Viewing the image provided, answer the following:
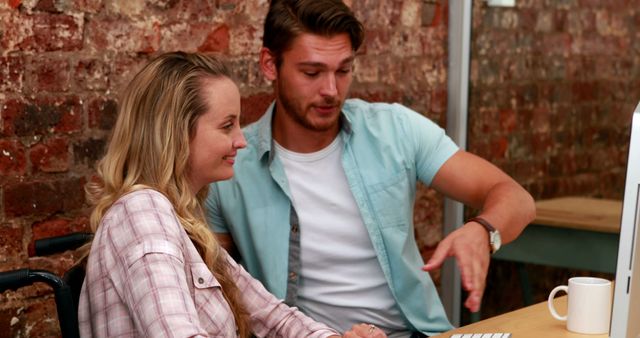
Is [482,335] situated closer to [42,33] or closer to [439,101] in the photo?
[42,33]

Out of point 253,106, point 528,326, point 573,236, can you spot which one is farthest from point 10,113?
point 573,236

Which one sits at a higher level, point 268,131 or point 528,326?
point 268,131

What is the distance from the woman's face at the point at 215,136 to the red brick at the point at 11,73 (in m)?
0.53

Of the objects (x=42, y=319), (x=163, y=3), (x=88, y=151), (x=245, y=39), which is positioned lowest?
(x=42, y=319)

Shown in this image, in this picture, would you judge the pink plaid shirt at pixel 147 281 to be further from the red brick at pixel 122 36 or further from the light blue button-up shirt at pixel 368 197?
the red brick at pixel 122 36

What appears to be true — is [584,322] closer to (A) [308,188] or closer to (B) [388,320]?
(B) [388,320]

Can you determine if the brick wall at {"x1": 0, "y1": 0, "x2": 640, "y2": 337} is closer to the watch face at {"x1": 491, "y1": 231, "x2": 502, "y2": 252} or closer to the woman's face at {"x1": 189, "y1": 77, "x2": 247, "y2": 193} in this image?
the woman's face at {"x1": 189, "y1": 77, "x2": 247, "y2": 193}

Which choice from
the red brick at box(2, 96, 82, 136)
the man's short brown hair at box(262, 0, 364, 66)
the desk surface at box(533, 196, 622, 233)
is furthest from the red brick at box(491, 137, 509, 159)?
the red brick at box(2, 96, 82, 136)

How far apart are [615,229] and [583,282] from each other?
149 cm

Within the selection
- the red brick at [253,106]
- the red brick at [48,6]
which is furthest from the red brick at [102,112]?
the red brick at [253,106]

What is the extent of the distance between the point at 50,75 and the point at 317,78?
61cm

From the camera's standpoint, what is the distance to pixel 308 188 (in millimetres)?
2465

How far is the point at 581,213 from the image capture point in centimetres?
349

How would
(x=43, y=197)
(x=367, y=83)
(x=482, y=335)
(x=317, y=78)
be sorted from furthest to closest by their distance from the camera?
(x=367, y=83)
(x=317, y=78)
(x=43, y=197)
(x=482, y=335)
